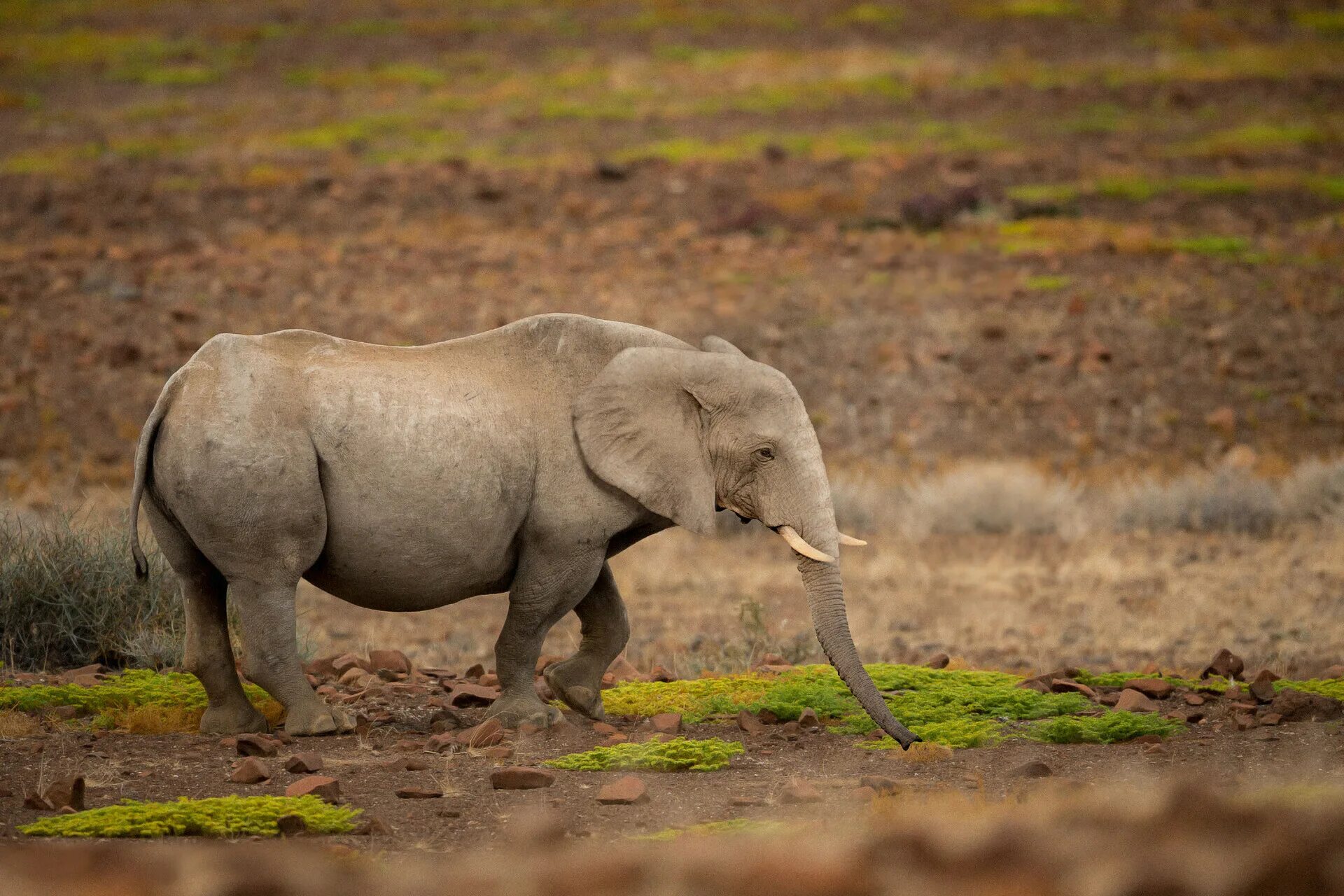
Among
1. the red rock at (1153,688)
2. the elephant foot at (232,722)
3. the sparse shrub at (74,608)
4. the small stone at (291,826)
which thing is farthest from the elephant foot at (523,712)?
the red rock at (1153,688)

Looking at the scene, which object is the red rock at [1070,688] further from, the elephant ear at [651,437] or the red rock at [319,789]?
the red rock at [319,789]

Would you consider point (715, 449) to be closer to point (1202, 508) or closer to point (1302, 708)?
point (1302, 708)

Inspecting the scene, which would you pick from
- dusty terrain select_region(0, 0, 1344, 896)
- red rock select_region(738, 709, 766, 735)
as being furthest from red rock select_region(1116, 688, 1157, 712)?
red rock select_region(738, 709, 766, 735)

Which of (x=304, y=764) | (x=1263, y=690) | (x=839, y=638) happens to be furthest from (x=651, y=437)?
(x=1263, y=690)

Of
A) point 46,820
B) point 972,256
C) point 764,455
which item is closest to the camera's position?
point 46,820

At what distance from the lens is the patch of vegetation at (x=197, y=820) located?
6.45 meters

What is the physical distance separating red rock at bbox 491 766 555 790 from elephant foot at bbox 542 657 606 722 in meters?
1.64

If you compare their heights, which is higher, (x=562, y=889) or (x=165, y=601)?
(x=562, y=889)

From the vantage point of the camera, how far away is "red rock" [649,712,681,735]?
8.76 meters

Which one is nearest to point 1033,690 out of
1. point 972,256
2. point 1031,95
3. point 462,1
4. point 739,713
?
point 739,713

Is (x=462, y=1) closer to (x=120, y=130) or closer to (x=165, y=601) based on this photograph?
(x=120, y=130)

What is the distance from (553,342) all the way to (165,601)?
3757 millimetres

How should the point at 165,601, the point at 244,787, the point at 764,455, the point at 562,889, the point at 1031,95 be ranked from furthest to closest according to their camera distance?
the point at 1031,95, the point at 165,601, the point at 764,455, the point at 244,787, the point at 562,889

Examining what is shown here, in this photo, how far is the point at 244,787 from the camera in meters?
7.35
